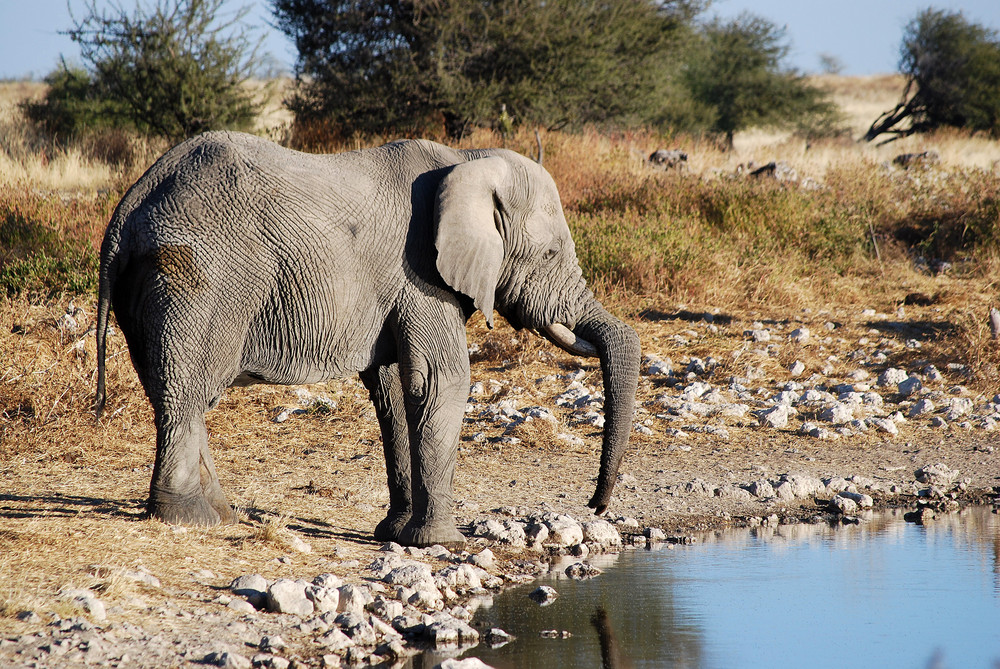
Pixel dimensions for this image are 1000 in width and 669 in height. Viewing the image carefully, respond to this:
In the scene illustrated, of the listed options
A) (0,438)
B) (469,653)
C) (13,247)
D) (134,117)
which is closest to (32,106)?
(134,117)

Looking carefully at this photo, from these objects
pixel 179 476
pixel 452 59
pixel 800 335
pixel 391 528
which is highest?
pixel 452 59

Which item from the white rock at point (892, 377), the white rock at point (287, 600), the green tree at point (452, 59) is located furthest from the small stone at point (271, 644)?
the green tree at point (452, 59)

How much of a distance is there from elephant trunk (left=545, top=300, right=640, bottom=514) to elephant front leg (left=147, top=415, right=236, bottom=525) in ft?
6.55

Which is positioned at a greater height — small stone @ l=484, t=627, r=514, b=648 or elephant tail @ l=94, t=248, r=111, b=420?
elephant tail @ l=94, t=248, r=111, b=420

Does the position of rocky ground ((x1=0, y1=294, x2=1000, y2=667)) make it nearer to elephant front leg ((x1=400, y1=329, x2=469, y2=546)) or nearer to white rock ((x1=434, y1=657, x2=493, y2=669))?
elephant front leg ((x1=400, y1=329, x2=469, y2=546))

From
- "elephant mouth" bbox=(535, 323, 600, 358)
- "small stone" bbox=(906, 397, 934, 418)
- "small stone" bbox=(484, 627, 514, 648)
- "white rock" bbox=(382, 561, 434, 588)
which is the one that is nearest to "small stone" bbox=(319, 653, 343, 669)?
"small stone" bbox=(484, 627, 514, 648)

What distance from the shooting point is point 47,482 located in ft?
21.9

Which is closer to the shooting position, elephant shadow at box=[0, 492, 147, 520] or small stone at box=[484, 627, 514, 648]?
small stone at box=[484, 627, 514, 648]

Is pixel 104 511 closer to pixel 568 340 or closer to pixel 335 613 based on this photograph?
pixel 335 613

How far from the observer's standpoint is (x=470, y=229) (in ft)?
17.0

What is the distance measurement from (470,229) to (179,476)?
1.91 metres

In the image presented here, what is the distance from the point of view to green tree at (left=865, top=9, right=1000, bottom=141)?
98.8ft

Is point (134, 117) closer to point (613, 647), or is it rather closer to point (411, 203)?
point (411, 203)

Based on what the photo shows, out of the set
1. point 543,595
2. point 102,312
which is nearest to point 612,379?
point 543,595
